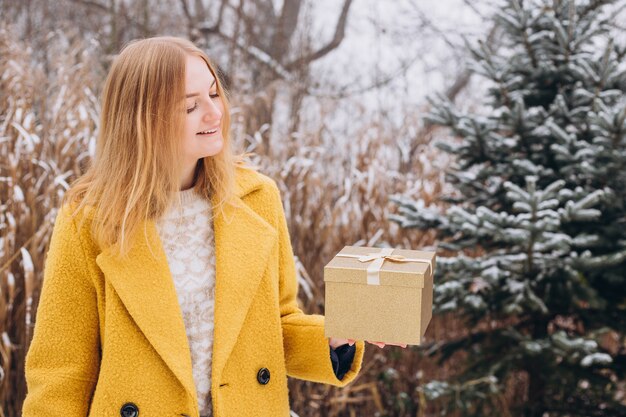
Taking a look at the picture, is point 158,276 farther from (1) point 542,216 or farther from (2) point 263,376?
(1) point 542,216

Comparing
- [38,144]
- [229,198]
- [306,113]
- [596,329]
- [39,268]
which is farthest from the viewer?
[306,113]

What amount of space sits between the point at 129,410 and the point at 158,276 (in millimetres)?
269

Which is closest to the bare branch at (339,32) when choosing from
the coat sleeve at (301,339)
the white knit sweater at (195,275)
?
the coat sleeve at (301,339)

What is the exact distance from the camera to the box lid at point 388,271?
1.24 m

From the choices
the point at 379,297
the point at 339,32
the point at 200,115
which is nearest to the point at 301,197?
the point at 200,115

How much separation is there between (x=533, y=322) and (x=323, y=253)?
3.11 feet

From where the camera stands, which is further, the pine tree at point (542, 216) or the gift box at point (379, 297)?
the pine tree at point (542, 216)

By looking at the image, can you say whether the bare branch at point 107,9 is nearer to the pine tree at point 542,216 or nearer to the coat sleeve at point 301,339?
the pine tree at point 542,216

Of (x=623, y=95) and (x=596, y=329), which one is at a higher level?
(x=623, y=95)

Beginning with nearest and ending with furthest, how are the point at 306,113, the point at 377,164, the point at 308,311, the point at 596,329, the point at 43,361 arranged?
the point at 43,361
the point at 596,329
the point at 308,311
the point at 377,164
the point at 306,113

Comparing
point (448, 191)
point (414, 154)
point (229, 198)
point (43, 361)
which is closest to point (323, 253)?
point (448, 191)

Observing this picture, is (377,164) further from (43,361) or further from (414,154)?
(43,361)

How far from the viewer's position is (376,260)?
51.1 inches

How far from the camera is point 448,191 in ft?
11.2
